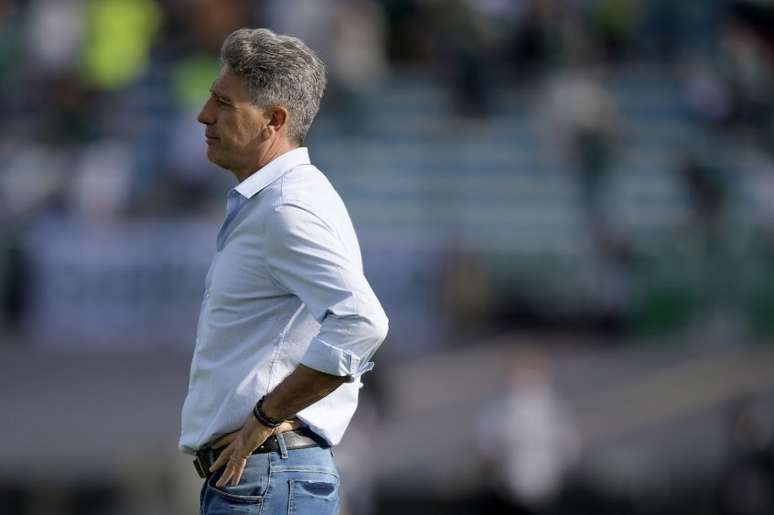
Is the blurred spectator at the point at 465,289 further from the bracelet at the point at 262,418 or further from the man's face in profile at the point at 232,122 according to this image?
the bracelet at the point at 262,418

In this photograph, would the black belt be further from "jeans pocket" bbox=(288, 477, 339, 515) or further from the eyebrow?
the eyebrow

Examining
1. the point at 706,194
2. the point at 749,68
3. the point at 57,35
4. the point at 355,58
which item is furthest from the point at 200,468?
the point at 57,35

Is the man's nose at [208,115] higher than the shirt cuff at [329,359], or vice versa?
the man's nose at [208,115]

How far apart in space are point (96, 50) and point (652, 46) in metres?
5.85

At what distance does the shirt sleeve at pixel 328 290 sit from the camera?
3615 millimetres

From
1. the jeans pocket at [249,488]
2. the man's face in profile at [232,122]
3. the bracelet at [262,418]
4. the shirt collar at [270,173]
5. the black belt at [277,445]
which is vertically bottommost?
the jeans pocket at [249,488]

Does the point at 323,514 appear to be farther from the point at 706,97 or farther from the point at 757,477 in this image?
the point at 706,97

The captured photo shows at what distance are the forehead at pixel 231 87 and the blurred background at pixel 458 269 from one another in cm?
715

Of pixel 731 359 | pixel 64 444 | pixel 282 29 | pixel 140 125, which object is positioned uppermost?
pixel 282 29

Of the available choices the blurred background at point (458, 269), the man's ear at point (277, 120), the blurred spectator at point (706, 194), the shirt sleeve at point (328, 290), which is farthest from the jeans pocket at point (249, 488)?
the blurred spectator at point (706, 194)

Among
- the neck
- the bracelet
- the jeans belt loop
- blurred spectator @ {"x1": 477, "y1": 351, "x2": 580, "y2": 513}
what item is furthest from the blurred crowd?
the bracelet

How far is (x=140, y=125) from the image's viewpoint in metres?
A: 15.8

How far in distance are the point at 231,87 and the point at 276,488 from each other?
0.96 meters

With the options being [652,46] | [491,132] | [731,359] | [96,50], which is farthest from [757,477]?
[96,50]
